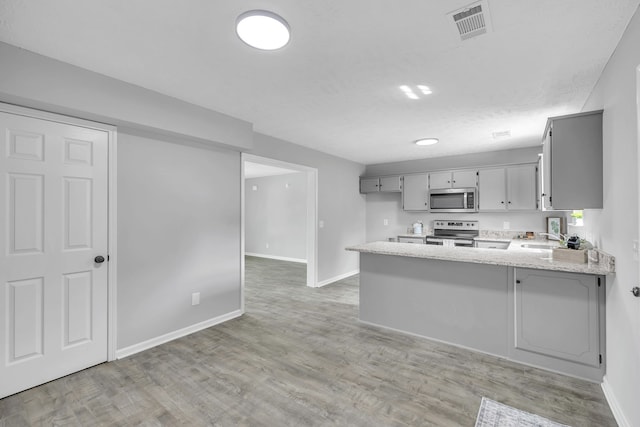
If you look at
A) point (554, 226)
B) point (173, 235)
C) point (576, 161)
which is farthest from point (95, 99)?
point (554, 226)

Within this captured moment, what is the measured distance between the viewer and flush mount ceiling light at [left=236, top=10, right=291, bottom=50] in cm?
168

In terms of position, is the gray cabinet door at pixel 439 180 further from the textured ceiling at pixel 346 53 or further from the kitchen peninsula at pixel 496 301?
the kitchen peninsula at pixel 496 301

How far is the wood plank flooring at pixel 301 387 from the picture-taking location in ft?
6.39

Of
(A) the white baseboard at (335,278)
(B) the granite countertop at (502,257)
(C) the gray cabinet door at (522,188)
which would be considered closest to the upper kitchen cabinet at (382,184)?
(A) the white baseboard at (335,278)

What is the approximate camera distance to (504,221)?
17.5ft

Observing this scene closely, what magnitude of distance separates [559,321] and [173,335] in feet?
11.9

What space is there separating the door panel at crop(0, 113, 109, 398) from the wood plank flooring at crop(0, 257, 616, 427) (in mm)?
222

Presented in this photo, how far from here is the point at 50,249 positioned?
2.35m

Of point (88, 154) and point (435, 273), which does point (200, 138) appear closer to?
point (88, 154)

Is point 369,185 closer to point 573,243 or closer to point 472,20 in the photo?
point 573,243

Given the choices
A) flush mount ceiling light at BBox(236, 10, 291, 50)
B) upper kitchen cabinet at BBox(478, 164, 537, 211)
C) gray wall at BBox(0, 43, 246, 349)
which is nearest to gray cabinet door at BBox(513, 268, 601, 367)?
flush mount ceiling light at BBox(236, 10, 291, 50)

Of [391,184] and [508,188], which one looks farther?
[391,184]

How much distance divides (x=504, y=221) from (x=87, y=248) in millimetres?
6011

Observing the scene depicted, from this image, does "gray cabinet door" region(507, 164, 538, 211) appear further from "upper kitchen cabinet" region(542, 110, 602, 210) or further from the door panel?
the door panel
